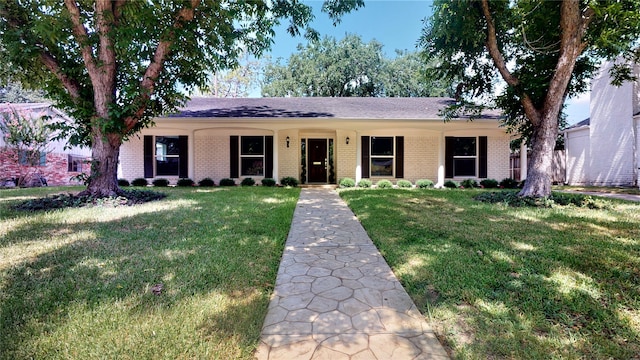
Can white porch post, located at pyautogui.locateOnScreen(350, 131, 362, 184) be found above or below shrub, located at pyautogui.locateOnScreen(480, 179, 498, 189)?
above

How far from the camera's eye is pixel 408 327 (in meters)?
2.29

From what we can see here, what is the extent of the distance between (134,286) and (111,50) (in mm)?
6888

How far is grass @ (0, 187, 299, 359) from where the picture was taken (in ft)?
6.54

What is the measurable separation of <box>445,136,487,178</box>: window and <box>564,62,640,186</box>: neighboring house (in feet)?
17.9

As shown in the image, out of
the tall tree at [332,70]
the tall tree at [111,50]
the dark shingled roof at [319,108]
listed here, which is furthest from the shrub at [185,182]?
the tall tree at [332,70]

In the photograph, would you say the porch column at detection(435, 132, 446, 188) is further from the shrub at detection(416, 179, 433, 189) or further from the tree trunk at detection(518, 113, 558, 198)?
the tree trunk at detection(518, 113, 558, 198)

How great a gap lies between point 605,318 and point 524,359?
3.41 ft

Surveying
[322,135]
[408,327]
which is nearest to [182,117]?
[322,135]

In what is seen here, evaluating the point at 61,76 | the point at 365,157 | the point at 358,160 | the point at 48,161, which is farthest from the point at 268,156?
the point at 48,161

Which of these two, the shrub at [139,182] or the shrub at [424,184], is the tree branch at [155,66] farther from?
the shrub at [424,184]

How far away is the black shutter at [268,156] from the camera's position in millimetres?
12852

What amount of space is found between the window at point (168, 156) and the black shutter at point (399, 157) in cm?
953

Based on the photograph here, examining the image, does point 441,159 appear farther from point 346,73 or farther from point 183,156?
point 346,73

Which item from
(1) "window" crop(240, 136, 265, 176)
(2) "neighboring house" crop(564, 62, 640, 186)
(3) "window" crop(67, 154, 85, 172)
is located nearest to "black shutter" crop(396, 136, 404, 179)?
(1) "window" crop(240, 136, 265, 176)
